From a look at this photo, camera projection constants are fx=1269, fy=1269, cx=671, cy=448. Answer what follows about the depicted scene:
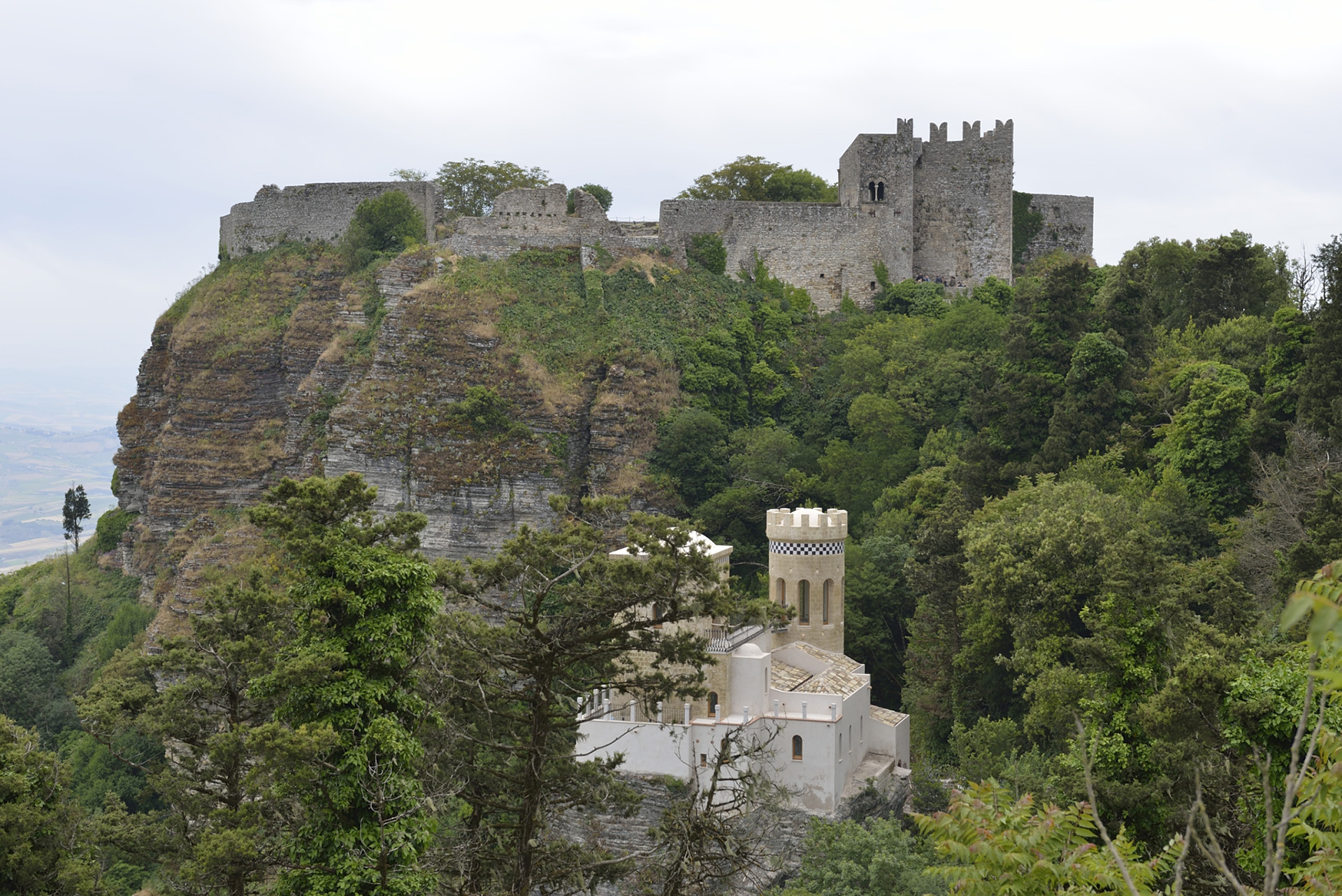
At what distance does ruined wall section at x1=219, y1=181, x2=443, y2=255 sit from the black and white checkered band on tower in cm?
2905

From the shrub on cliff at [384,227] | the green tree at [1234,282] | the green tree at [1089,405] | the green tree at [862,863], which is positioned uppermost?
the shrub on cliff at [384,227]

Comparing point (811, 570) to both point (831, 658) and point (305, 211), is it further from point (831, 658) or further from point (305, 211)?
point (305, 211)

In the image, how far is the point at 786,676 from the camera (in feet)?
102

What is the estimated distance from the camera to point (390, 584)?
17.0 meters

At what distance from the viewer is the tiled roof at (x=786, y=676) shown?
99.0ft

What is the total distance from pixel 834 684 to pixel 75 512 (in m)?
51.1

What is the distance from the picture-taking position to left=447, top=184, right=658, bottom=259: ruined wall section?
52062 millimetres

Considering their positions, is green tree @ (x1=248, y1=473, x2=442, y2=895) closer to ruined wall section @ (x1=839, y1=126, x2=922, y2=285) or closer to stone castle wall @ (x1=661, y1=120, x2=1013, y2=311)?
stone castle wall @ (x1=661, y1=120, x2=1013, y2=311)

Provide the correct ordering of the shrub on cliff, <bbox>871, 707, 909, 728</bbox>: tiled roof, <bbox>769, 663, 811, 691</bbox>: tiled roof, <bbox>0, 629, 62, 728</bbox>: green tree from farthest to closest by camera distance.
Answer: the shrub on cliff → <bbox>0, 629, 62, 728</bbox>: green tree → <bbox>871, 707, 909, 728</bbox>: tiled roof → <bbox>769, 663, 811, 691</bbox>: tiled roof

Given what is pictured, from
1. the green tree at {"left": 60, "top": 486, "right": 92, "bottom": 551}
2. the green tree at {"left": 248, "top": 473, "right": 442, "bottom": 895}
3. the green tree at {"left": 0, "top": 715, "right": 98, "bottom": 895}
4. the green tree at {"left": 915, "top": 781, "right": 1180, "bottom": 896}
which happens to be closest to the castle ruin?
the green tree at {"left": 60, "top": 486, "right": 92, "bottom": 551}

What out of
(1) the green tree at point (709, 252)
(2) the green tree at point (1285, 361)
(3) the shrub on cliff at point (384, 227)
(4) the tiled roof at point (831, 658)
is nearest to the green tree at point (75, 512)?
(3) the shrub on cliff at point (384, 227)

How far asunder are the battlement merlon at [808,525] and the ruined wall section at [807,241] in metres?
21.8

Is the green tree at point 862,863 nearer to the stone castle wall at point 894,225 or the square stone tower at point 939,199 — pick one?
the stone castle wall at point 894,225

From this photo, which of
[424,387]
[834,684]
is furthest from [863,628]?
[424,387]
